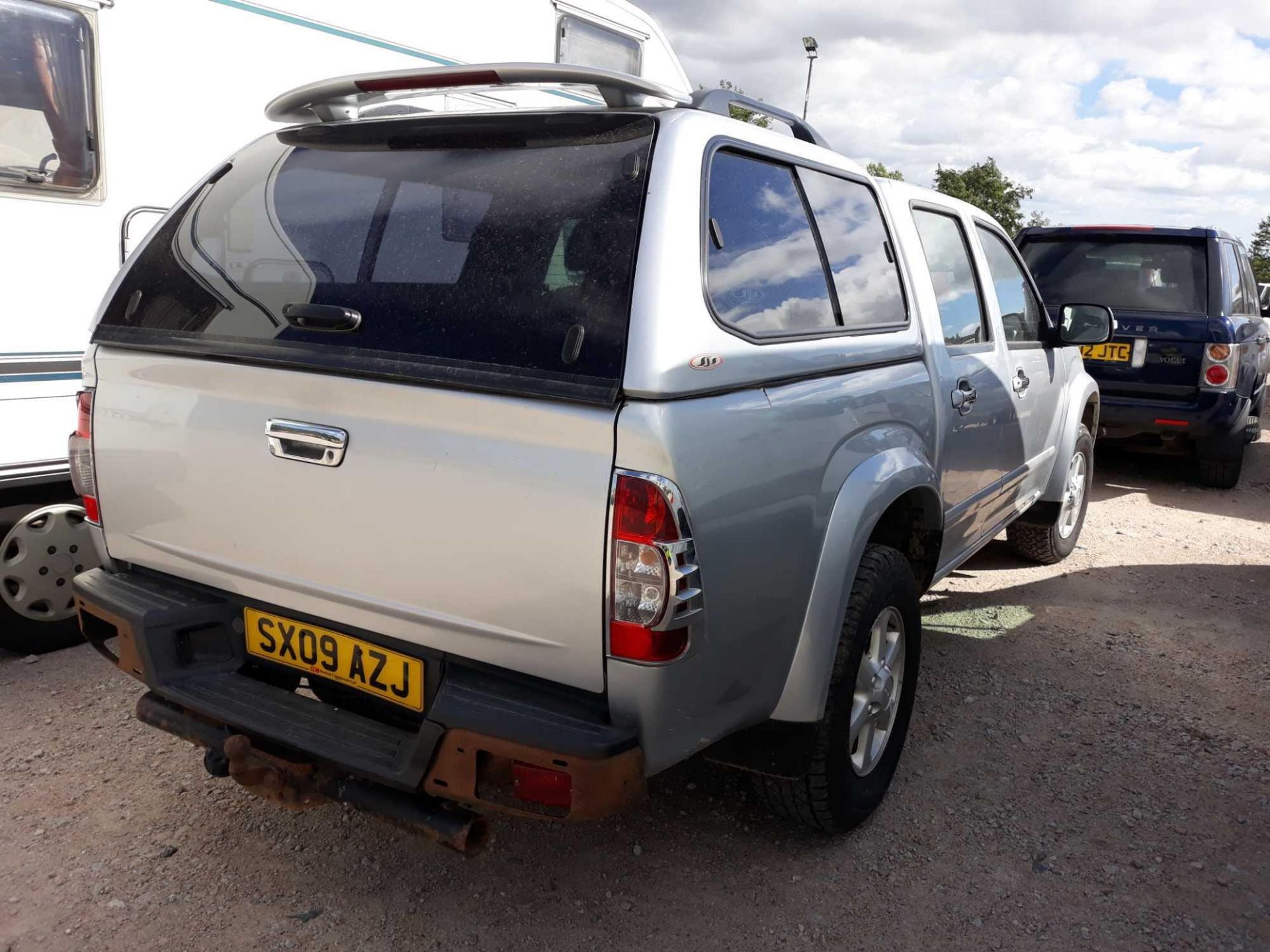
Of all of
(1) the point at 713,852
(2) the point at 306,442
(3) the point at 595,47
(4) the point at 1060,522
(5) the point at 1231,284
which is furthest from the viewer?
(5) the point at 1231,284

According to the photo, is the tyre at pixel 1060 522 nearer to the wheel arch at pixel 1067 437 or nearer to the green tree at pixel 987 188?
the wheel arch at pixel 1067 437

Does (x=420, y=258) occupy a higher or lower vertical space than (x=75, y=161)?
lower

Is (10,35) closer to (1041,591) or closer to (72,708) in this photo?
(72,708)

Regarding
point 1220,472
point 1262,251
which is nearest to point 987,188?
point 1262,251

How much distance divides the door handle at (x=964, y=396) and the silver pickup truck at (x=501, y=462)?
0.60 metres

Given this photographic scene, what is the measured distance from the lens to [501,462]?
2.03m

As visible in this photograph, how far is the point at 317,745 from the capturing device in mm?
2205

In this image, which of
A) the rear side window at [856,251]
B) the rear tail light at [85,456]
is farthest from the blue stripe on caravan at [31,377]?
the rear side window at [856,251]

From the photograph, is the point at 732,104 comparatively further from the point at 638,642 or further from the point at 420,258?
the point at 638,642

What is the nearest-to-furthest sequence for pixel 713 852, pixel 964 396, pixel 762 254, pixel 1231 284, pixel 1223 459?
pixel 762 254 < pixel 713 852 < pixel 964 396 < pixel 1231 284 < pixel 1223 459

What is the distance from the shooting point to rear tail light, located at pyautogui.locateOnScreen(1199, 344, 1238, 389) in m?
7.22

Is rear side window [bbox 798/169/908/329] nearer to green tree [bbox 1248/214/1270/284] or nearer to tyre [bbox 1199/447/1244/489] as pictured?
tyre [bbox 1199/447/1244/489]

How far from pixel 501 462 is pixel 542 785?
0.64 metres

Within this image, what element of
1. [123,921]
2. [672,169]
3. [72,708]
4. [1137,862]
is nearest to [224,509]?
[123,921]
